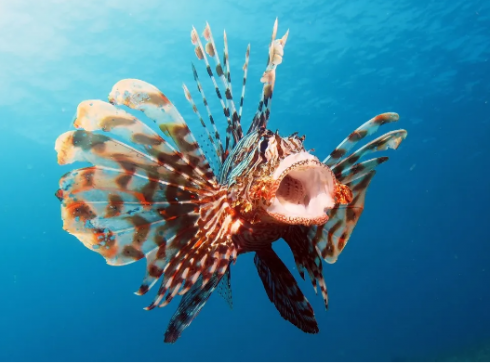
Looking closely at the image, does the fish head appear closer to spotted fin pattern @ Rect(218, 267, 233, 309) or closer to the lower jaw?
the lower jaw

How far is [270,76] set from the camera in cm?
305

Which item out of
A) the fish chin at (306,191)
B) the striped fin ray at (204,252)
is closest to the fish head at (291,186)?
the fish chin at (306,191)

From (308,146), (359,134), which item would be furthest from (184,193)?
(308,146)

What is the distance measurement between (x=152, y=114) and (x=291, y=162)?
3.46 ft

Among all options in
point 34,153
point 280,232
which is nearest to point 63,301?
point 34,153

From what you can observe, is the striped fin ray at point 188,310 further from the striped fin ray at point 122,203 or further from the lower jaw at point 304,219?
the lower jaw at point 304,219

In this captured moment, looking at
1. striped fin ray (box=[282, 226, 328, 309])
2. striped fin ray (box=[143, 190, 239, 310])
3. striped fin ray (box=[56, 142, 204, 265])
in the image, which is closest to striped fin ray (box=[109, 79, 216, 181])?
striped fin ray (box=[56, 142, 204, 265])

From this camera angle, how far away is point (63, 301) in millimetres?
59688

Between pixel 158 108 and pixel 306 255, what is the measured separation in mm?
1954

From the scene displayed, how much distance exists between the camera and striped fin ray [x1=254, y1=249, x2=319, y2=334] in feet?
11.8

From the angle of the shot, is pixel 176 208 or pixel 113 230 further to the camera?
pixel 176 208

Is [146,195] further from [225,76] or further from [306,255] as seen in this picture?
[225,76]

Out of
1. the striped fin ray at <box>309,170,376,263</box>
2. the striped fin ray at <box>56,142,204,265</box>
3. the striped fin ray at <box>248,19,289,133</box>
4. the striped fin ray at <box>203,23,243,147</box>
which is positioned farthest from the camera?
the striped fin ray at <box>203,23,243,147</box>

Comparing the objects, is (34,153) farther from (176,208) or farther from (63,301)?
(63,301)
